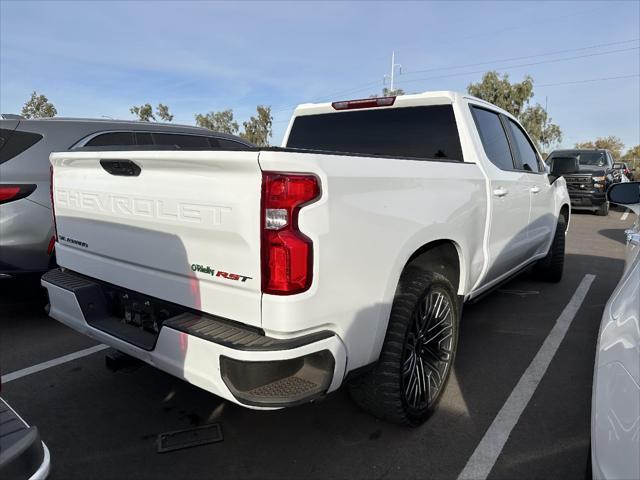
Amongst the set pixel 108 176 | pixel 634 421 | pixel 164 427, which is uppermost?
pixel 108 176

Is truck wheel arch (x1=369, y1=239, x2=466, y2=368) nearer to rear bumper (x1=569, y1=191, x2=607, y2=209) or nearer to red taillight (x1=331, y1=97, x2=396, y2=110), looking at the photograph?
red taillight (x1=331, y1=97, x2=396, y2=110)

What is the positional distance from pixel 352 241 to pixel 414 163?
2.47 ft

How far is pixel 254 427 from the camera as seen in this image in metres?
2.72

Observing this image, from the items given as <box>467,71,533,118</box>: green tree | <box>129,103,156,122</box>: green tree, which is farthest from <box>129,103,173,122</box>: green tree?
<box>467,71,533,118</box>: green tree

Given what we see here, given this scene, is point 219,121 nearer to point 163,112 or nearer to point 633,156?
point 163,112

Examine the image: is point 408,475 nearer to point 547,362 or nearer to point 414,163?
point 414,163

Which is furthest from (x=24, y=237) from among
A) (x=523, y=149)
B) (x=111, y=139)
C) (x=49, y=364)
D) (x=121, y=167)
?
(x=523, y=149)

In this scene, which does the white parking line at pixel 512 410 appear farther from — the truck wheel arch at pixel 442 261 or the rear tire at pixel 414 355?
the truck wheel arch at pixel 442 261

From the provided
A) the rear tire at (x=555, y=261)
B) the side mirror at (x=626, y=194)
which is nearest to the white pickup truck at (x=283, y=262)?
the side mirror at (x=626, y=194)

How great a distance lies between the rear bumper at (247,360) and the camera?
5.98 ft

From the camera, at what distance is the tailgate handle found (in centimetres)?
232

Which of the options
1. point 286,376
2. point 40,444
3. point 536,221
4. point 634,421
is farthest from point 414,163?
point 536,221

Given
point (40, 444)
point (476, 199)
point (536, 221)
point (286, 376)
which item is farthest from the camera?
point (536, 221)

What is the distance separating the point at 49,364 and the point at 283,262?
108 inches
